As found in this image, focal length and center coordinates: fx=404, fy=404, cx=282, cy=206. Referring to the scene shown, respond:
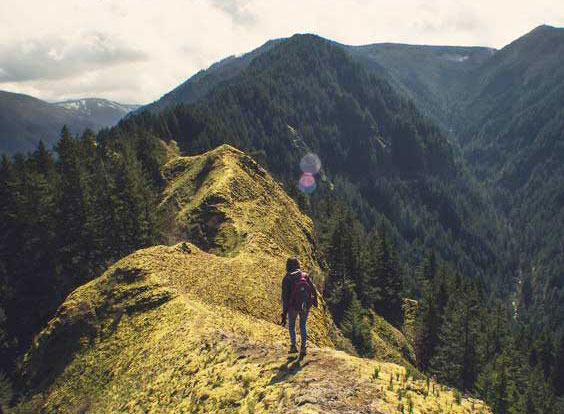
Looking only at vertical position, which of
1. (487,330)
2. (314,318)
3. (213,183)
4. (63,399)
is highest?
(213,183)

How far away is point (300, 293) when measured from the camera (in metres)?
15.1

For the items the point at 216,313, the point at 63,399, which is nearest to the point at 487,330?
the point at 216,313

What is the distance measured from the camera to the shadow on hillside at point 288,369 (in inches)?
559

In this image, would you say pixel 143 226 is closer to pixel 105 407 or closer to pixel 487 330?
pixel 105 407

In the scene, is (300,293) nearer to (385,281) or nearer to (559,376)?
(385,281)

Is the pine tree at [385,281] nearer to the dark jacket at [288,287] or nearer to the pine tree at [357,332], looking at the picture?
the pine tree at [357,332]

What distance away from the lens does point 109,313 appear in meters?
25.3

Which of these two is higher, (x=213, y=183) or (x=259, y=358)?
(x=213, y=183)

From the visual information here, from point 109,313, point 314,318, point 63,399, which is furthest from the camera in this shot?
point 314,318

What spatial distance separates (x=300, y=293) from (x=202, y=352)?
21.4ft

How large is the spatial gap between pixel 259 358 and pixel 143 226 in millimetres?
37485

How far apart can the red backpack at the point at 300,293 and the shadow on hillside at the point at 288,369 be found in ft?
6.33

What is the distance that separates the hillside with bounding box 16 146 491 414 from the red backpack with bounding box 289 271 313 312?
211 cm

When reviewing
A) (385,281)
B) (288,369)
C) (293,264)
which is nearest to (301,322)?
(288,369)
